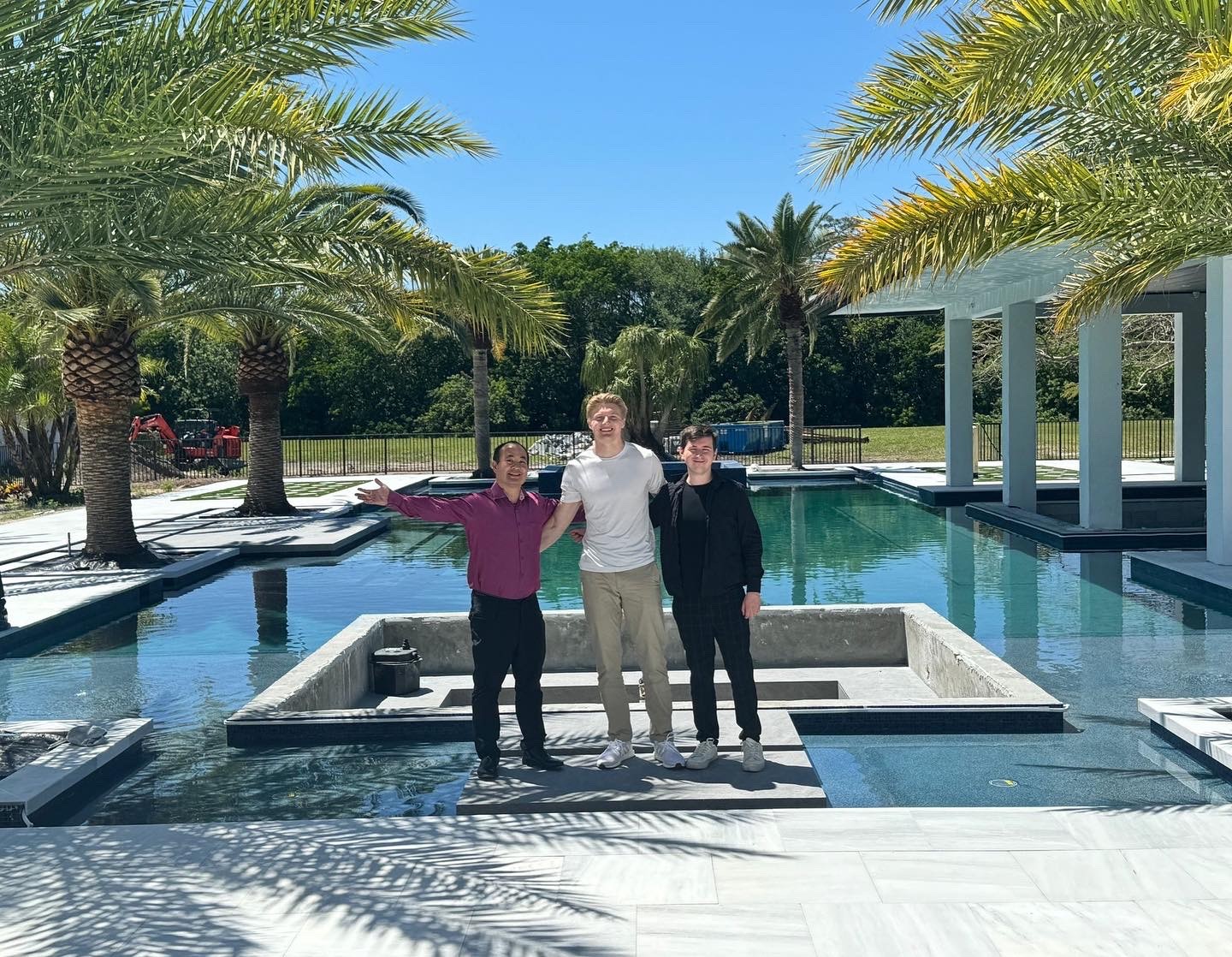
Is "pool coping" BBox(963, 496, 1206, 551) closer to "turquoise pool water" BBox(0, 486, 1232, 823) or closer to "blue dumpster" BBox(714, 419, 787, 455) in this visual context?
"turquoise pool water" BBox(0, 486, 1232, 823)

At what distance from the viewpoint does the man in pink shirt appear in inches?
238

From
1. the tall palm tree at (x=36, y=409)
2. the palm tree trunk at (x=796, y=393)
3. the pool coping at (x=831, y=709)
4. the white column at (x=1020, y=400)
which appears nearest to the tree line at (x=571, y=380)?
the palm tree trunk at (x=796, y=393)

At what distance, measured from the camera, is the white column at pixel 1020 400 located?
19969mm

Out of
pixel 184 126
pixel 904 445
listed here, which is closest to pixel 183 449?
pixel 904 445

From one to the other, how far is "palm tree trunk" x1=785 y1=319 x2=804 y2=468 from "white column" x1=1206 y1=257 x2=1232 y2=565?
18.9 meters

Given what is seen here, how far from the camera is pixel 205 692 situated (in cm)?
919

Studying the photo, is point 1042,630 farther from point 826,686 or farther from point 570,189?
point 570,189

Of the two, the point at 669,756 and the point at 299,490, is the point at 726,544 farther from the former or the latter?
the point at 299,490

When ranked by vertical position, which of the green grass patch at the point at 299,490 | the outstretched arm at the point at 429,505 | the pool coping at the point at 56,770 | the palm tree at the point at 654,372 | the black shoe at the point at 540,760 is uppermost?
the palm tree at the point at 654,372

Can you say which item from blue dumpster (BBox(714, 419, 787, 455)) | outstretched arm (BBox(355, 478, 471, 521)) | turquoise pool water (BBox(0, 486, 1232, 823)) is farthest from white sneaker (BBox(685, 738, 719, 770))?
blue dumpster (BBox(714, 419, 787, 455))

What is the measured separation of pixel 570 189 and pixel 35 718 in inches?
2336

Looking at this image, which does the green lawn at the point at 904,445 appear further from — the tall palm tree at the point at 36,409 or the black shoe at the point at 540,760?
the black shoe at the point at 540,760

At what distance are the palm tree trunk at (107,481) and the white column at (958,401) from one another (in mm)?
14682

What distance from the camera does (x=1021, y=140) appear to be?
921 cm
